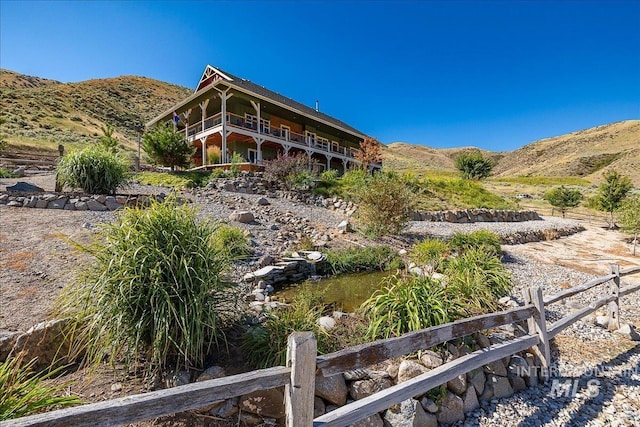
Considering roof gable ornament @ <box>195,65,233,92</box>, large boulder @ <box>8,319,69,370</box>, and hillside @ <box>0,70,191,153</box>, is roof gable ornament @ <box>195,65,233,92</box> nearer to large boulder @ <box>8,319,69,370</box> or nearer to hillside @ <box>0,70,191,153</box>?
hillside @ <box>0,70,191,153</box>

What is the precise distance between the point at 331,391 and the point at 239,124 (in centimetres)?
1966

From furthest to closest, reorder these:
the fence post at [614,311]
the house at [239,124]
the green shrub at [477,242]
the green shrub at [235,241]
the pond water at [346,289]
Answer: the house at [239,124] → the green shrub at [477,242] → the green shrub at [235,241] → the pond water at [346,289] → the fence post at [614,311]

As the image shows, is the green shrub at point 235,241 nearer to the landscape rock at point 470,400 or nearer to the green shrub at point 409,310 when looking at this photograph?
the green shrub at point 409,310

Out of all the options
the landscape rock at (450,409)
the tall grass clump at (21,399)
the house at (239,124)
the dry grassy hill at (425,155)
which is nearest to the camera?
the tall grass clump at (21,399)

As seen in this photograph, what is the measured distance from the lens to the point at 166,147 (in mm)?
15000

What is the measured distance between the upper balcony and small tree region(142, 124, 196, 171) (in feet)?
13.1

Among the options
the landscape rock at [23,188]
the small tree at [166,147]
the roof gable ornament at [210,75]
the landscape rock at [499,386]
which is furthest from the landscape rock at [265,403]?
the roof gable ornament at [210,75]

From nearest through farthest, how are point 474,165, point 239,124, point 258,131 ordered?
1. point 239,124
2. point 258,131
3. point 474,165

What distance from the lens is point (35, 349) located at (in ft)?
9.28

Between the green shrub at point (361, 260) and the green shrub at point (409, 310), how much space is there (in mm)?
3461

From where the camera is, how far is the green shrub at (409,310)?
11.2 ft

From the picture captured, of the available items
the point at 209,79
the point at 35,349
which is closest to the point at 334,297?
the point at 35,349

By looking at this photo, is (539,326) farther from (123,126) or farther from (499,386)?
(123,126)

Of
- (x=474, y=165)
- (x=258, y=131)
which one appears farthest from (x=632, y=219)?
(x=474, y=165)
